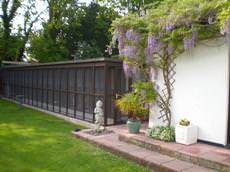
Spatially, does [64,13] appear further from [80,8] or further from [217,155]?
[217,155]

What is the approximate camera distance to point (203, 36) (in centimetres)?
500

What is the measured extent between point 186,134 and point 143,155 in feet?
3.06

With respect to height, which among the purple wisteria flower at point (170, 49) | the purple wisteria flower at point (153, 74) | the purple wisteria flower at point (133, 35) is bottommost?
the purple wisteria flower at point (153, 74)

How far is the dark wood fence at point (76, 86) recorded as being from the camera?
7.85 metres

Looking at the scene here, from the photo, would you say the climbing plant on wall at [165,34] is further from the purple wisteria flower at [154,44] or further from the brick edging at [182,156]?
the brick edging at [182,156]

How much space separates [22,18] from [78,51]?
14.7 ft

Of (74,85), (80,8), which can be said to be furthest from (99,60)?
(80,8)

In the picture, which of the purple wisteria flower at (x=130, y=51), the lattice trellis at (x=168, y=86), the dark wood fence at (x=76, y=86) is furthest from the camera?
the dark wood fence at (x=76, y=86)

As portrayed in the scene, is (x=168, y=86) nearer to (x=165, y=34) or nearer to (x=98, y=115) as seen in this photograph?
(x=165, y=34)

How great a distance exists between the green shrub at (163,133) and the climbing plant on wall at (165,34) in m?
0.24

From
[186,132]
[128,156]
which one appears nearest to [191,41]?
[186,132]

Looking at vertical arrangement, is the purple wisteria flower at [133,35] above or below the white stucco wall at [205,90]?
above

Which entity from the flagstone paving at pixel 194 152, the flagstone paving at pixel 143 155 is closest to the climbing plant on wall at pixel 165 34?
the flagstone paving at pixel 194 152

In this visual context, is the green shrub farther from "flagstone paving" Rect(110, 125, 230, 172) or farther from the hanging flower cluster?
the hanging flower cluster
